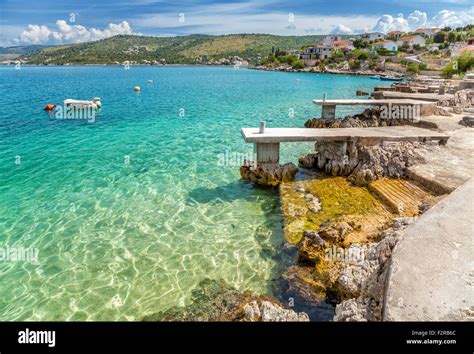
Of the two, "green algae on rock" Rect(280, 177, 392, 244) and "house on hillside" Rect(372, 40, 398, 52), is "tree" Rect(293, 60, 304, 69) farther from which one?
"green algae on rock" Rect(280, 177, 392, 244)

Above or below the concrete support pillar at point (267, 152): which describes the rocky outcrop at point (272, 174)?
below

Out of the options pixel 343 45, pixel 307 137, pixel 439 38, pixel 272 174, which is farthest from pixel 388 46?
pixel 272 174

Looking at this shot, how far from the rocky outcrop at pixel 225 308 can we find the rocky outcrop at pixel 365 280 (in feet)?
3.70

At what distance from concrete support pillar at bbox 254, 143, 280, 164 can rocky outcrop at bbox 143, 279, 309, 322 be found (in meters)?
8.57

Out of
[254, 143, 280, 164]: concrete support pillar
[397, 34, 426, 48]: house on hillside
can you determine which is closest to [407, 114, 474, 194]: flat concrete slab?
[254, 143, 280, 164]: concrete support pillar

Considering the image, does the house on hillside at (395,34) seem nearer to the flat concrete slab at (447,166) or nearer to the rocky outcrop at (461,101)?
the rocky outcrop at (461,101)

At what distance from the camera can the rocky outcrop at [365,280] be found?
6175 mm

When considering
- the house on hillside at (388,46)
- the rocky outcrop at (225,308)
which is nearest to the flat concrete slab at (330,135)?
the rocky outcrop at (225,308)

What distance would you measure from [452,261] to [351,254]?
2.98 m

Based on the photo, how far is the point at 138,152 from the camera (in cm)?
2269

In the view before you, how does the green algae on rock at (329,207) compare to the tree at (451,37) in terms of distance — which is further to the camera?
the tree at (451,37)

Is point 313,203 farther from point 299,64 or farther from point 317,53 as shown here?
point 317,53
